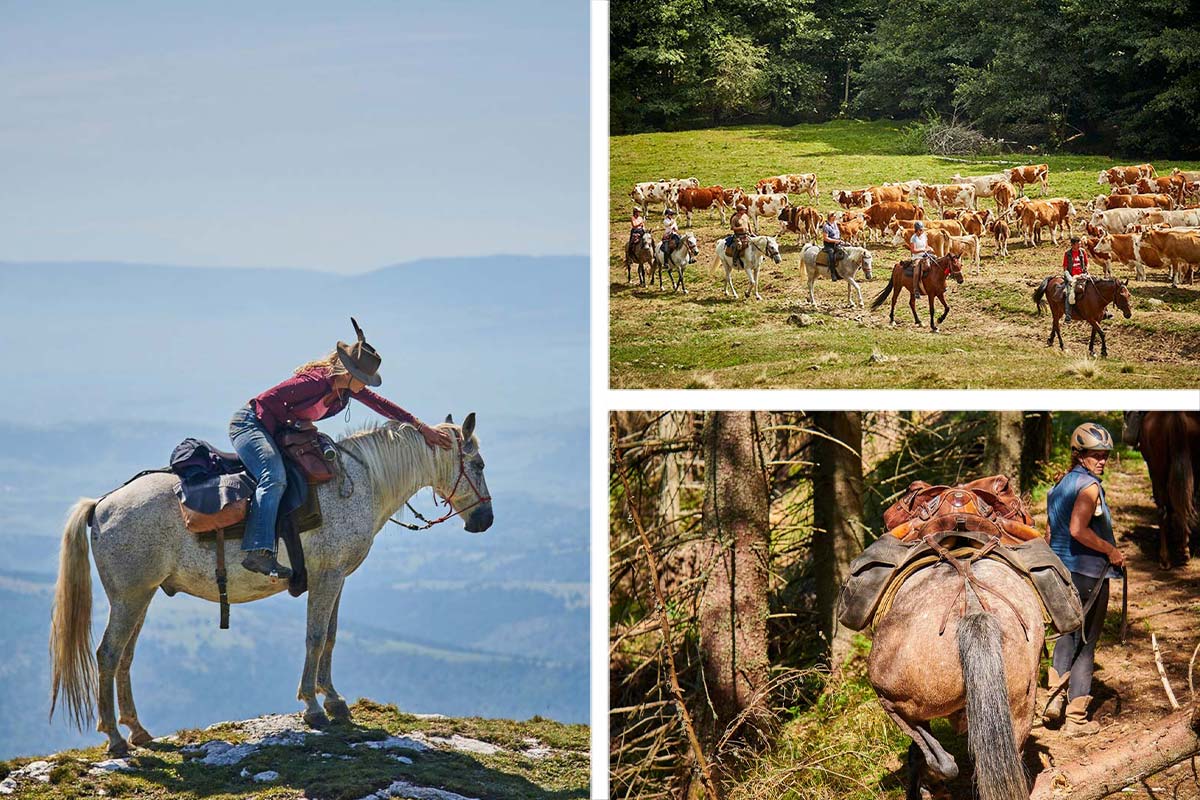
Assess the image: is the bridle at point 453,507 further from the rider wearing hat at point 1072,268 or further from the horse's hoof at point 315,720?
the rider wearing hat at point 1072,268

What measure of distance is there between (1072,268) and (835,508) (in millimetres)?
1623

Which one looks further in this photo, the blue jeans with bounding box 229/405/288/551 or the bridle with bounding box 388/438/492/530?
the bridle with bounding box 388/438/492/530

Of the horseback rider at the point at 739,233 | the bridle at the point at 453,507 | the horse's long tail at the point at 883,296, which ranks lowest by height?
the bridle at the point at 453,507

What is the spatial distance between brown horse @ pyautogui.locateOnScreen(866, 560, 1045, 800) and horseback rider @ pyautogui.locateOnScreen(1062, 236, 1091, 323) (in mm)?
2277

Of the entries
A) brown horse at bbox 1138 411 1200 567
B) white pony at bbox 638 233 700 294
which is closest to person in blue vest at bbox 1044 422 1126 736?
brown horse at bbox 1138 411 1200 567

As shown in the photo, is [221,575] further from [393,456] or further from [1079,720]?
[1079,720]

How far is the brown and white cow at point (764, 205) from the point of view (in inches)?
259

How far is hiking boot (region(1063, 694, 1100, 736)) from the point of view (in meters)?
5.13

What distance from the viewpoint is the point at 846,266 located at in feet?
21.0

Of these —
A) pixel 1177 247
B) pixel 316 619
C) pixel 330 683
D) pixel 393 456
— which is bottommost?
pixel 330 683

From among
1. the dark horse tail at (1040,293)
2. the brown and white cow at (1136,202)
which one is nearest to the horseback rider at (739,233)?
the dark horse tail at (1040,293)

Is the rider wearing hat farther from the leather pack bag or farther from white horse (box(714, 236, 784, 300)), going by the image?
the leather pack bag

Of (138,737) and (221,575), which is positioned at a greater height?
(221,575)

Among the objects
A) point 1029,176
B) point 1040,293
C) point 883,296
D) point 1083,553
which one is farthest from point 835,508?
point 1029,176
